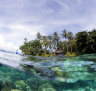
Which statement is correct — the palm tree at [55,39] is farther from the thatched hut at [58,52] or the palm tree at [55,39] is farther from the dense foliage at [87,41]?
the dense foliage at [87,41]

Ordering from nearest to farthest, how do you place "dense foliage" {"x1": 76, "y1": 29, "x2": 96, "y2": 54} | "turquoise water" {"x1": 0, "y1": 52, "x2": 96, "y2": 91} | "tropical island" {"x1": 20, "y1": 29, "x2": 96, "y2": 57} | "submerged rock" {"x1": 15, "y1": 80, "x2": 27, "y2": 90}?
"submerged rock" {"x1": 15, "y1": 80, "x2": 27, "y2": 90} → "turquoise water" {"x1": 0, "y1": 52, "x2": 96, "y2": 91} → "dense foliage" {"x1": 76, "y1": 29, "x2": 96, "y2": 54} → "tropical island" {"x1": 20, "y1": 29, "x2": 96, "y2": 57}

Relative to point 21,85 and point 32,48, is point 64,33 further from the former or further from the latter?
point 21,85

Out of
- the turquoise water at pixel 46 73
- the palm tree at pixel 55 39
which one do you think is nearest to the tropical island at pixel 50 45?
the palm tree at pixel 55 39

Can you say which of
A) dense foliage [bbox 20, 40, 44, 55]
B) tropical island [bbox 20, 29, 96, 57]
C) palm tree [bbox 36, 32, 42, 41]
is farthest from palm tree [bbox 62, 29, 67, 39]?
dense foliage [bbox 20, 40, 44, 55]

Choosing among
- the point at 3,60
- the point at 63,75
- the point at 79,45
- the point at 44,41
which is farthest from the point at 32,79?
the point at 44,41

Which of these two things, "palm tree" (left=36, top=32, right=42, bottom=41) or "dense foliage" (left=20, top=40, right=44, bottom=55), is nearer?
"dense foliage" (left=20, top=40, right=44, bottom=55)

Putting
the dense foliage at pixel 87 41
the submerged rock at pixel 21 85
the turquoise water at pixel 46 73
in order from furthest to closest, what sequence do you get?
the dense foliage at pixel 87 41, the turquoise water at pixel 46 73, the submerged rock at pixel 21 85

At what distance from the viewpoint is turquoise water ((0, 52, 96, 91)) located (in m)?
6.63

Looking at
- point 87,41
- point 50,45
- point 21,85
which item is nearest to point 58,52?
point 50,45

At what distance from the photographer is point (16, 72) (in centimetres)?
807

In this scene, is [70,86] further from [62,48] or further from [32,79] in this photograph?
[62,48]

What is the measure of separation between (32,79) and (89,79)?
366cm

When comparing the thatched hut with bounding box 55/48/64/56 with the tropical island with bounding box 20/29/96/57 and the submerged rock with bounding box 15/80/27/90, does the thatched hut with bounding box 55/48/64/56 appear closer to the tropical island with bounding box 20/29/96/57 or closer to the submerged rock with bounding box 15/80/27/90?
the tropical island with bounding box 20/29/96/57

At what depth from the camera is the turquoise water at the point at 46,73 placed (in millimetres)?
6633
